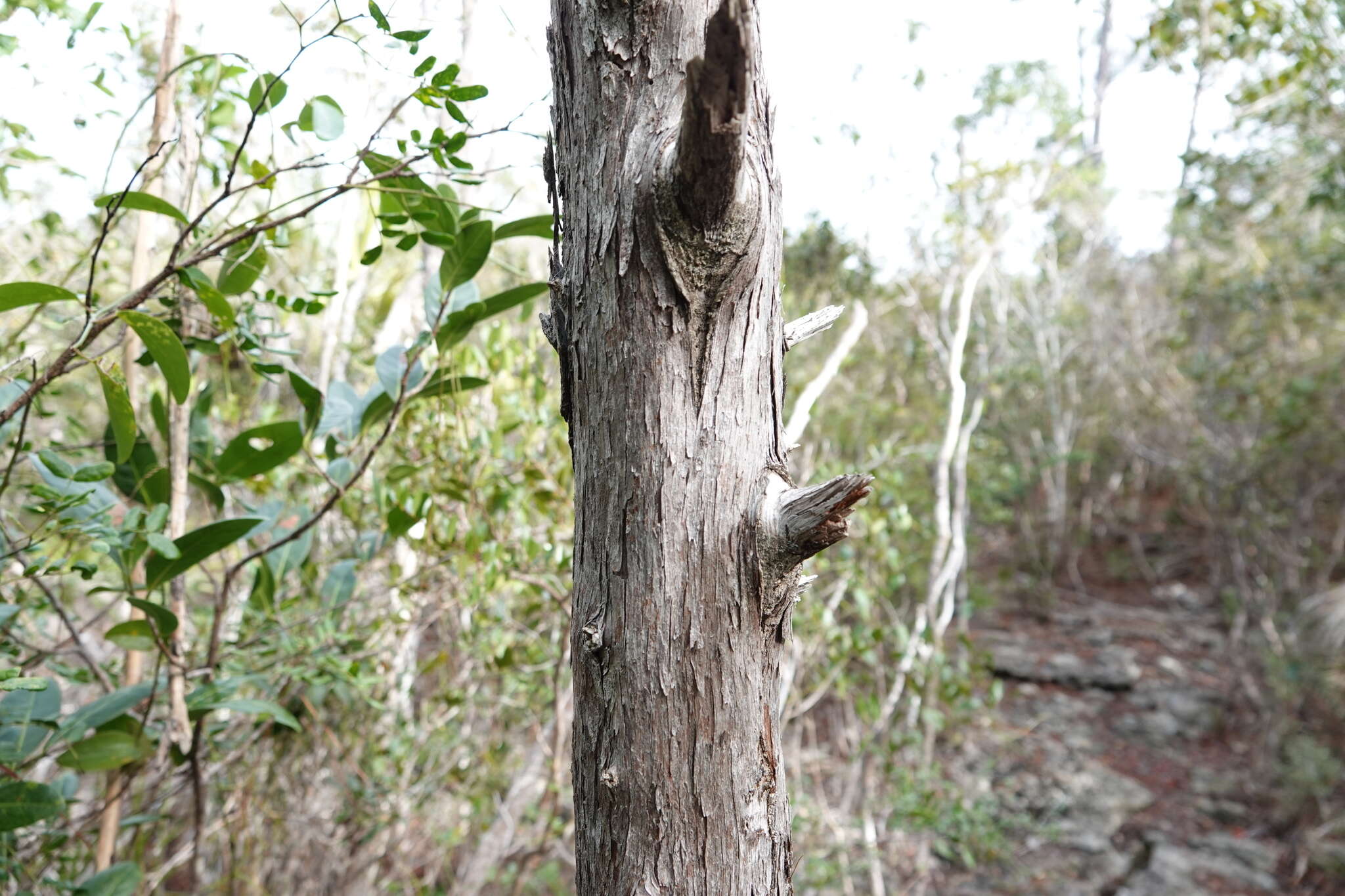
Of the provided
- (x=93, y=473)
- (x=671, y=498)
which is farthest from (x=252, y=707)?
(x=671, y=498)

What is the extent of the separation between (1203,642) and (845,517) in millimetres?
Result: 9113

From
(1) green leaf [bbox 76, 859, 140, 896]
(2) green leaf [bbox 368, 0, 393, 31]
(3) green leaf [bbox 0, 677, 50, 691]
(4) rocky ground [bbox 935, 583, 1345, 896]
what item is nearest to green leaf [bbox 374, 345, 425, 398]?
(2) green leaf [bbox 368, 0, 393, 31]

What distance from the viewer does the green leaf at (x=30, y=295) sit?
1032 millimetres

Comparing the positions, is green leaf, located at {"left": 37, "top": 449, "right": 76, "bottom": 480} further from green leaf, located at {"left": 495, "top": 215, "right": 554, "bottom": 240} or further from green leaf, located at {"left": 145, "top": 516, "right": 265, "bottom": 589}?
green leaf, located at {"left": 495, "top": 215, "right": 554, "bottom": 240}

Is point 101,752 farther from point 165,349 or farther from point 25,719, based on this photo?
point 165,349

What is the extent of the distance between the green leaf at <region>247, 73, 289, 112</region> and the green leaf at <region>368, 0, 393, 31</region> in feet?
0.48

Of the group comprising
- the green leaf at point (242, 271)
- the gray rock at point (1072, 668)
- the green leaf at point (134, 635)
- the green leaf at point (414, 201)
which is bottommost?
the gray rock at point (1072, 668)

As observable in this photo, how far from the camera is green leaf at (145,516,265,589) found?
4.18 ft

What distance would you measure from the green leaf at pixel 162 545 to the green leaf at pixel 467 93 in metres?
0.70

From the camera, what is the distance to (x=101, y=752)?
1343 millimetres

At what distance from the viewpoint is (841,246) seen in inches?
192

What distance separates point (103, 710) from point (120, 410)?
1.86ft

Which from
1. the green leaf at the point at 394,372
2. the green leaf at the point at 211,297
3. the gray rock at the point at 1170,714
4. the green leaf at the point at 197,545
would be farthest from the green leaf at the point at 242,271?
the gray rock at the point at 1170,714

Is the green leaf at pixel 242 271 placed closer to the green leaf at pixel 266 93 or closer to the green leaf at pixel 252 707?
the green leaf at pixel 266 93
